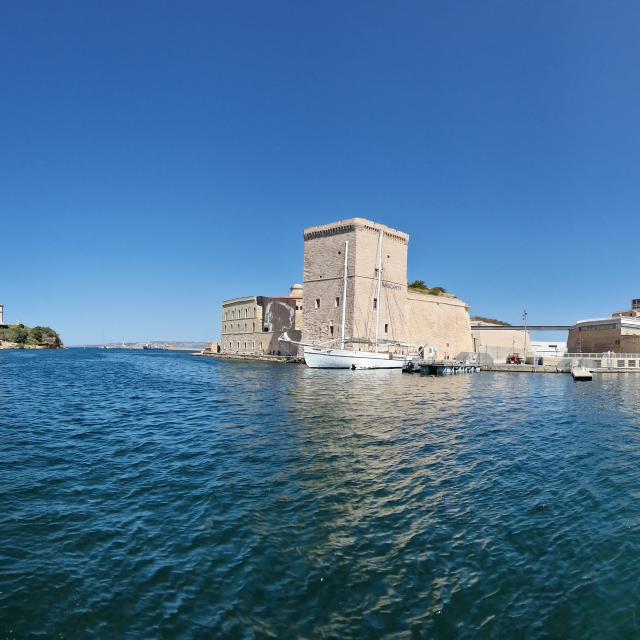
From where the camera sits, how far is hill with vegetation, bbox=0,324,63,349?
261ft

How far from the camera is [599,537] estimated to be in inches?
204

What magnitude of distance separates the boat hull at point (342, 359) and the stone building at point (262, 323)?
48.3ft

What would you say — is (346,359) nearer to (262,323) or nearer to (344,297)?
(344,297)

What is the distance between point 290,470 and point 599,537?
390 centimetres

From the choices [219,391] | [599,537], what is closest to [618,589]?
[599,537]

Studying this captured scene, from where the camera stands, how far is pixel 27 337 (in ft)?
270

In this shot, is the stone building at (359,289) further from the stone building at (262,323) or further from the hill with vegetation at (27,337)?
the hill with vegetation at (27,337)

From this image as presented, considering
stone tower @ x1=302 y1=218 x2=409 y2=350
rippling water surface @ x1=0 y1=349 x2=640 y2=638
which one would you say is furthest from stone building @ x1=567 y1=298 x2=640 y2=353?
rippling water surface @ x1=0 y1=349 x2=640 y2=638

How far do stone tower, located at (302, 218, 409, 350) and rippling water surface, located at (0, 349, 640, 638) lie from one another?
27.8 m

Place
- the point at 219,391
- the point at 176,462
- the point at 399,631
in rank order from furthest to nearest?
the point at 219,391 < the point at 176,462 < the point at 399,631

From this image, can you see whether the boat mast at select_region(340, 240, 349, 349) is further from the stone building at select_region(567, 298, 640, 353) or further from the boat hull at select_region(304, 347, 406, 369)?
the stone building at select_region(567, 298, 640, 353)

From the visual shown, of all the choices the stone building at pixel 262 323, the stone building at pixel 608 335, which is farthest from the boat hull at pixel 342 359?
the stone building at pixel 608 335

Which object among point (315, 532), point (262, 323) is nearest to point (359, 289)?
point (262, 323)

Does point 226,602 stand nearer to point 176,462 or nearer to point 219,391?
point 176,462
